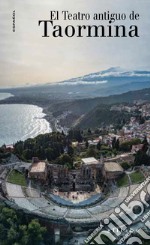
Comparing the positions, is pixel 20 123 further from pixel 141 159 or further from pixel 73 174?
pixel 141 159

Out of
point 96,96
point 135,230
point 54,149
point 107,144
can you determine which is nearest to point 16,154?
point 54,149

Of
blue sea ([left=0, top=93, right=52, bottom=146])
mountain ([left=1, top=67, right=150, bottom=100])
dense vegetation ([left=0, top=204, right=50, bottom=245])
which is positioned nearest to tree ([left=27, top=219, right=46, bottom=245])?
dense vegetation ([left=0, top=204, right=50, bottom=245])

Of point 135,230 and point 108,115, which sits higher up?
point 108,115

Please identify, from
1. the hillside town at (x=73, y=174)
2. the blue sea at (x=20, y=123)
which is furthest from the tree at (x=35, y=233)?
the blue sea at (x=20, y=123)

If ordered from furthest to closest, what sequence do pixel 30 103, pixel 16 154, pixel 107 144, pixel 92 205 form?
pixel 30 103
pixel 107 144
pixel 16 154
pixel 92 205

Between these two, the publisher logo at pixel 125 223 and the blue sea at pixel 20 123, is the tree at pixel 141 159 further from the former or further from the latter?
the blue sea at pixel 20 123

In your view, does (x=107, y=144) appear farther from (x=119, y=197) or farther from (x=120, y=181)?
(x=119, y=197)
